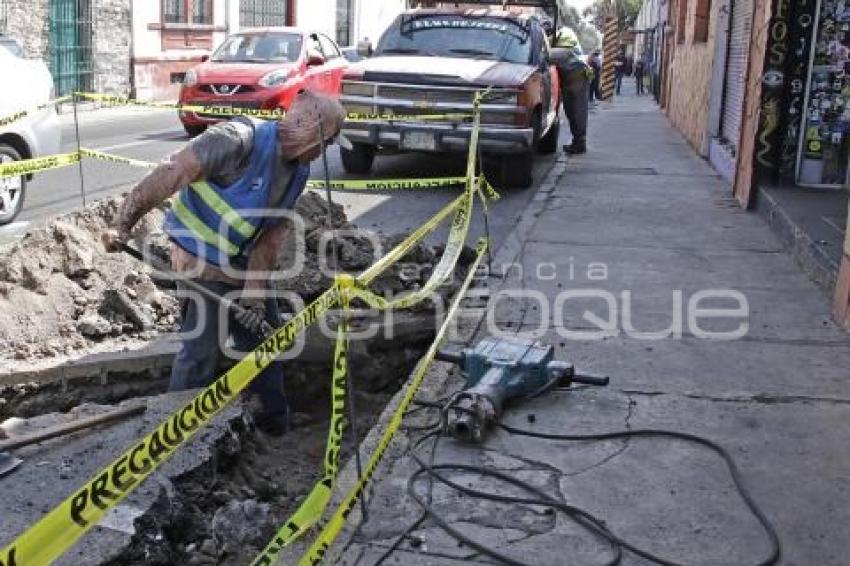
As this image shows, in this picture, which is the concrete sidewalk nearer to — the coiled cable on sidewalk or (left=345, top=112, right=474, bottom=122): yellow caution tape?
the coiled cable on sidewalk

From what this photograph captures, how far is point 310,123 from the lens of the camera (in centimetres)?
443

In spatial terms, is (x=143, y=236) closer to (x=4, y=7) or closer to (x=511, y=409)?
(x=511, y=409)

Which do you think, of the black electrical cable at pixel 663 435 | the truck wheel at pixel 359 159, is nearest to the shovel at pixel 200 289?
the black electrical cable at pixel 663 435

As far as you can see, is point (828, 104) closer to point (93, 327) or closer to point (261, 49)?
point (93, 327)

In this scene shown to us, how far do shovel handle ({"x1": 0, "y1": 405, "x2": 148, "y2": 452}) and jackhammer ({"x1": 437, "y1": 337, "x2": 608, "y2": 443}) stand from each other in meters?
1.45

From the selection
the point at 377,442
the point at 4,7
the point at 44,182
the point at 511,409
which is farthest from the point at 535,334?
the point at 4,7

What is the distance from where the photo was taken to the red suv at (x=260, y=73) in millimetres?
15492

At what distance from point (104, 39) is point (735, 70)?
1550cm

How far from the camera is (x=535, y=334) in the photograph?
6379 millimetres

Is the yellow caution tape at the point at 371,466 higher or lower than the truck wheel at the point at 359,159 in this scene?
lower

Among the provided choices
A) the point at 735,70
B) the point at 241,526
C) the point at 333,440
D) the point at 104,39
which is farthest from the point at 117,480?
the point at 104,39

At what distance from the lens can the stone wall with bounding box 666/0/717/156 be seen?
15992mm

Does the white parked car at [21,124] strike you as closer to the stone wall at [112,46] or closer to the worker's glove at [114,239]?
the worker's glove at [114,239]

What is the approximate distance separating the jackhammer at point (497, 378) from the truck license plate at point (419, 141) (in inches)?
232
